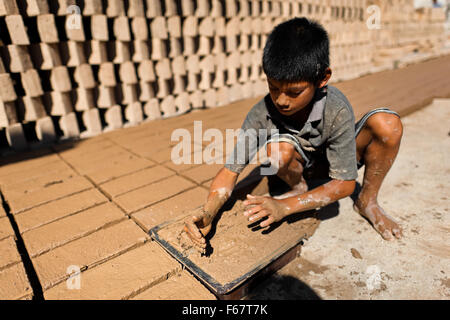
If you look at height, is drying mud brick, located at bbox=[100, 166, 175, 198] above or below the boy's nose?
below

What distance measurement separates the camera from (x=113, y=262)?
1.51 m

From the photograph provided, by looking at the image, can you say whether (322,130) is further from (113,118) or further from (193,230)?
(113,118)

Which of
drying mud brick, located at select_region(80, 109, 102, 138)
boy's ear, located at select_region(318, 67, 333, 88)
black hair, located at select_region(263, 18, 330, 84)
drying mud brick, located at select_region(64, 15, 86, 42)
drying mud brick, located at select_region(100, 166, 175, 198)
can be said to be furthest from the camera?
drying mud brick, located at select_region(80, 109, 102, 138)

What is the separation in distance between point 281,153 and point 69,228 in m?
1.35

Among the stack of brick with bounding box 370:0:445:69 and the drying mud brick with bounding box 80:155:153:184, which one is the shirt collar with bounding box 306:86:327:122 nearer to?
the drying mud brick with bounding box 80:155:153:184

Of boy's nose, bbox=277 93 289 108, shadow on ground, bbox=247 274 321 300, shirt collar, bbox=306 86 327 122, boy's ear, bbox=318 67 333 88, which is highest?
boy's ear, bbox=318 67 333 88

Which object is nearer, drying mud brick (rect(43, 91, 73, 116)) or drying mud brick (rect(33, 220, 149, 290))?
drying mud brick (rect(33, 220, 149, 290))

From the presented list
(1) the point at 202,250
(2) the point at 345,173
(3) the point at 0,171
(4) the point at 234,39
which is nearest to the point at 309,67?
(2) the point at 345,173

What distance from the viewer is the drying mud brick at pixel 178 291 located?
1.32 meters

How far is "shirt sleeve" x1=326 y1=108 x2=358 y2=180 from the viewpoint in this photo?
1521mm

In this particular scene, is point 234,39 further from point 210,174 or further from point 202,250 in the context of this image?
point 202,250

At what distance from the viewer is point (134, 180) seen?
7.86 ft

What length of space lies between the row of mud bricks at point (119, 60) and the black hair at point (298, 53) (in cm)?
274

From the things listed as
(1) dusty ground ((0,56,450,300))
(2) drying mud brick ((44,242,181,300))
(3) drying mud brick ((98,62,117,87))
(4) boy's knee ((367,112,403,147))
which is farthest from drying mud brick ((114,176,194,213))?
(3) drying mud brick ((98,62,117,87))
